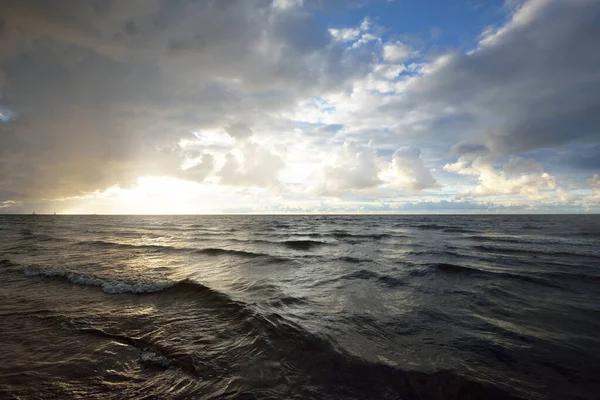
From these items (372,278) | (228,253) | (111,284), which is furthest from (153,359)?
(228,253)

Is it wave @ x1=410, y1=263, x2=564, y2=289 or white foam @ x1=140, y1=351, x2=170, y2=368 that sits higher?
white foam @ x1=140, y1=351, x2=170, y2=368

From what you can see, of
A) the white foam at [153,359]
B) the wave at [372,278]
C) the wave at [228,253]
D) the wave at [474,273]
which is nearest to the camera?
the white foam at [153,359]

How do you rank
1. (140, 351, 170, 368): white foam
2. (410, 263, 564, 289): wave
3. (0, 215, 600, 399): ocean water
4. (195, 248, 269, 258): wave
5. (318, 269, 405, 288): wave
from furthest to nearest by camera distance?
(195, 248, 269, 258): wave, (410, 263, 564, 289): wave, (318, 269, 405, 288): wave, (140, 351, 170, 368): white foam, (0, 215, 600, 399): ocean water

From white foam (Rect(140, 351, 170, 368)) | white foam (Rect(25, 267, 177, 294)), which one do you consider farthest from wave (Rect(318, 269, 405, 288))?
white foam (Rect(140, 351, 170, 368))

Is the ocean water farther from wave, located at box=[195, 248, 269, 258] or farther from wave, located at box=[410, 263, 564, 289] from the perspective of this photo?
wave, located at box=[195, 248, 269, 258]

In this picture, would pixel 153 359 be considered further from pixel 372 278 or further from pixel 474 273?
pixel 474 273

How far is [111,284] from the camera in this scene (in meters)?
13.0

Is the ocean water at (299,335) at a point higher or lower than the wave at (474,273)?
higher

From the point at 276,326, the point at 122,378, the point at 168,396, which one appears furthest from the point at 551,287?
the point at 122,378

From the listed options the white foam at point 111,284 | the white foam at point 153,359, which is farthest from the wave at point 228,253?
the white foam at point 153,359

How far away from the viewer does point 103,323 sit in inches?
332

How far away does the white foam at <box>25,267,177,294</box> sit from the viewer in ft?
40.2

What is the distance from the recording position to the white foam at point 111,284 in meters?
12.3

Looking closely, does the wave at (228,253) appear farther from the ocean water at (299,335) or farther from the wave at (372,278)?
the wave at (372,278)
